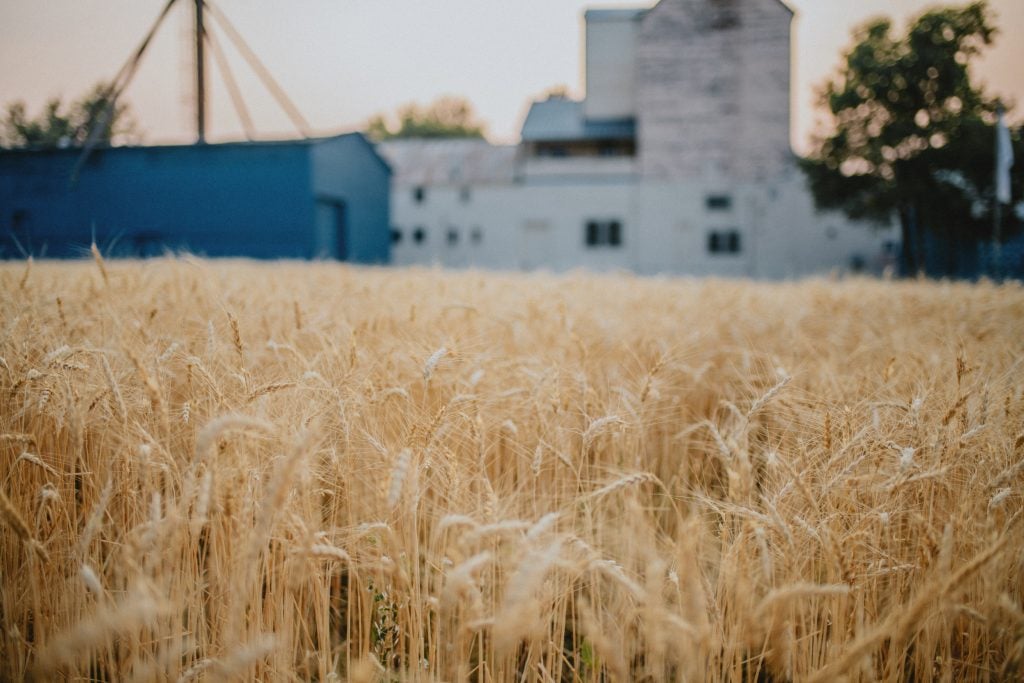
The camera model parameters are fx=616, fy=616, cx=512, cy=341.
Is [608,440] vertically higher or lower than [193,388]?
lower

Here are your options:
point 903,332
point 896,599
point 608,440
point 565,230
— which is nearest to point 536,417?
point 608,440

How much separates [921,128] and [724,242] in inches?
303

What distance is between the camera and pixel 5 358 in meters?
1.83

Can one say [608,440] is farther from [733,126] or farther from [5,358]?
[733,126]

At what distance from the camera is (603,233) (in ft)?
84.3

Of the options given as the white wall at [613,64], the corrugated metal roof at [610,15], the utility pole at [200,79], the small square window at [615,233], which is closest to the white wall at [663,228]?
the small square window at [615,233]

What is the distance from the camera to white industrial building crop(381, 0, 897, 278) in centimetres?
2425

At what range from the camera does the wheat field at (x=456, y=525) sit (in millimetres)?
1064

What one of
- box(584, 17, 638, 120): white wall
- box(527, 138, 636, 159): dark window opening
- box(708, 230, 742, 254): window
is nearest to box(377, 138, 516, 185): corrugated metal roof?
box(527, 138, 636, 159): dark window opening

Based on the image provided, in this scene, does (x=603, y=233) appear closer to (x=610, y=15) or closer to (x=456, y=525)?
(x=610, y=15)

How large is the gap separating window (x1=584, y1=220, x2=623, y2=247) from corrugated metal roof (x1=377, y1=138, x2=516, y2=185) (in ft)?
14.0

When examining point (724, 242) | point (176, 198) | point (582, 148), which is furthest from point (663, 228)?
point (176, 198)

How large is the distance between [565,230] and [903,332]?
2267cm

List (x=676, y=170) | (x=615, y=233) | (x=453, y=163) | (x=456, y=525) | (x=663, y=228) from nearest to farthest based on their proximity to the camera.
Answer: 1. (x=456, y=525)
2. (x=676, y=170)
3. (x=663, y=228)
4. (x=615, y=233)
5. (x=453, y=163)
